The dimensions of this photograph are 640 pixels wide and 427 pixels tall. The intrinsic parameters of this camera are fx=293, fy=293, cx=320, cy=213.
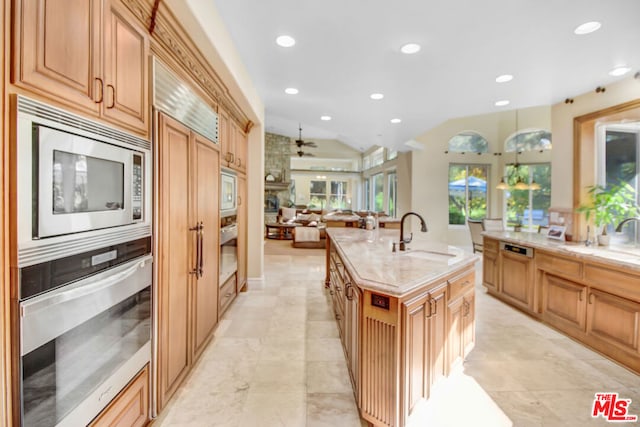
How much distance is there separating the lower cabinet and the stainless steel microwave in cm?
73

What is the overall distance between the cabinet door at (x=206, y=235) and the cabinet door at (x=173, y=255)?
0.51ft

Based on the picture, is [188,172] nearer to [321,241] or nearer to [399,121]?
[399,121]

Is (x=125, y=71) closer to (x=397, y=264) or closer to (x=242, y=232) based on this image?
(x=397, y=264)

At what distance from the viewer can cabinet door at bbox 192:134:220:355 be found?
88.4 inches

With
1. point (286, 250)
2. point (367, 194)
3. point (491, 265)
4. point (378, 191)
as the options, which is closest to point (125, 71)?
point (491, 265)

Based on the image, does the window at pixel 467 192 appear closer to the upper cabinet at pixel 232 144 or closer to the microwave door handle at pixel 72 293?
the upper cabinet at pixel 232 144

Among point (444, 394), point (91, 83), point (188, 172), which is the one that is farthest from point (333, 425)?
point (91, 83)

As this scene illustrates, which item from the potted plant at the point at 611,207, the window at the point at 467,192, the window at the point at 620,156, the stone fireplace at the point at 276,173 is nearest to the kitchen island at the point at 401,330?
the potted plant at the point at 611,207

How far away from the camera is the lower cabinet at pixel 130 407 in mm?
1281

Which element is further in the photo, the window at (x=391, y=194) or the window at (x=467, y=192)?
the window at (x=391, y=194)

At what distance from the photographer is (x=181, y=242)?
78.0 inches

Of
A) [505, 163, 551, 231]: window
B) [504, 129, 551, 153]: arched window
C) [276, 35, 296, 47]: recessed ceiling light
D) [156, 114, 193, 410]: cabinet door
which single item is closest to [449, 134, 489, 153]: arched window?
[504, 129, 551, 153]: arched window

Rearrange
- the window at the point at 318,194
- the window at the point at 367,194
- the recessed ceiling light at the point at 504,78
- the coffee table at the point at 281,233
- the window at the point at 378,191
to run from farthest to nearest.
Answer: the window at the point at 318,194 → the window at the point at 367,194 → the window at the point at 378,191 → the coffee table at the point at 281,233 → the recessed ceiling light at the point at 504,78

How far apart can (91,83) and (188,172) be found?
92 cm
